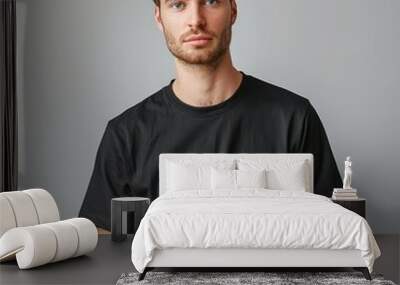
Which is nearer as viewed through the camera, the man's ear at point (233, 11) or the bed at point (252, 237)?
the bed at point (252, 237)

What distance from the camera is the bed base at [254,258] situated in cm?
473

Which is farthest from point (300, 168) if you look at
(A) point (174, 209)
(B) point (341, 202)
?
(A) point (174, 209)

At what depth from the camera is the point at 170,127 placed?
673 centimetres

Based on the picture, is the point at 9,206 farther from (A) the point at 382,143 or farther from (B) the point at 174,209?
(A) the point at 382,143

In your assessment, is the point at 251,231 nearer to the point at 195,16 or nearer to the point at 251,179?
the point at 251,179

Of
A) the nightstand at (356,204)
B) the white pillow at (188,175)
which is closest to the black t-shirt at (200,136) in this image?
the white pillow at (188,175)

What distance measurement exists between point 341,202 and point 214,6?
2099 millimetres

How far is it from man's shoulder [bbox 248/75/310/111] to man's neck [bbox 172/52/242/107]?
0.60 ft

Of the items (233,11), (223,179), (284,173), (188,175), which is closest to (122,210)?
(188,175)

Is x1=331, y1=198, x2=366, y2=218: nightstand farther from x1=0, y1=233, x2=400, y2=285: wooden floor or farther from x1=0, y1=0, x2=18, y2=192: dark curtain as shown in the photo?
x1=0, y1=0, x2=18, y2=192: dark curtain

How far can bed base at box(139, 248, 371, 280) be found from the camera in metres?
4.73

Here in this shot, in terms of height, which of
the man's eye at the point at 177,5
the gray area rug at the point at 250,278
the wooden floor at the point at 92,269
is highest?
the man's eye at the point at 177,5

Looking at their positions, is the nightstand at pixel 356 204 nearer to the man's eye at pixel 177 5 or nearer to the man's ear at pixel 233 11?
the man's ear at pixel 233 11

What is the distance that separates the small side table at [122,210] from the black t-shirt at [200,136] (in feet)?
1.54
